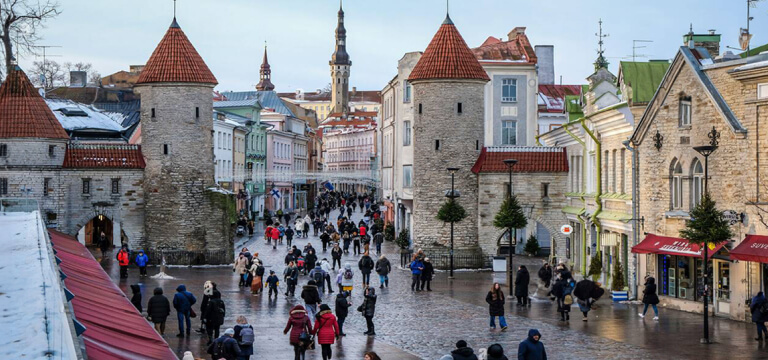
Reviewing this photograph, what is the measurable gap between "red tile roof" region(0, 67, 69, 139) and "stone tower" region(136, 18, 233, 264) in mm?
4330

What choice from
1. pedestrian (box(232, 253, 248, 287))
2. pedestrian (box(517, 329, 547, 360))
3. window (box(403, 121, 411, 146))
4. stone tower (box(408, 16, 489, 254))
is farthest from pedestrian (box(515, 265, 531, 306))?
window (box(403, 121, 411, 146))

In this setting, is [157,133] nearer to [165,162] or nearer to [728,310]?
[165,162]

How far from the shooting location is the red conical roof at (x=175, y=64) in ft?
157

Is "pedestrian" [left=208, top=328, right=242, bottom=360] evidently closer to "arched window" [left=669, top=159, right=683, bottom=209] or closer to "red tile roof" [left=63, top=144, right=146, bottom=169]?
"arched window" [left=669, top=159, right=683, bottom=209]

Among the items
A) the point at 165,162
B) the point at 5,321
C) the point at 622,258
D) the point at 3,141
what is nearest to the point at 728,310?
the point at 622,258

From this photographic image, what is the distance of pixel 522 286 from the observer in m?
31.7

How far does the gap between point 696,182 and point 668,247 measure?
191 centimetres

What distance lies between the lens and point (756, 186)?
87.1ft

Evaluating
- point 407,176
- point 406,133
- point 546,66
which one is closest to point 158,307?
point 407,176

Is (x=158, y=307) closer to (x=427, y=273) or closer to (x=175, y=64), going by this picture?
(x=427, y=273)

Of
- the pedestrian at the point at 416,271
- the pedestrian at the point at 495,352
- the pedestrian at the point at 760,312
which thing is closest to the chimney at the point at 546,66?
the pedestrian at the point at 416,271

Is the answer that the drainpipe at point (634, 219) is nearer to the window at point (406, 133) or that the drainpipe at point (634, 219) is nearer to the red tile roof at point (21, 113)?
the red tile roof at point (21, 113)

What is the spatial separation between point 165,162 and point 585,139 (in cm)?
1859

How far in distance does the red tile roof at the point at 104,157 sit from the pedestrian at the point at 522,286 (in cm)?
2239
